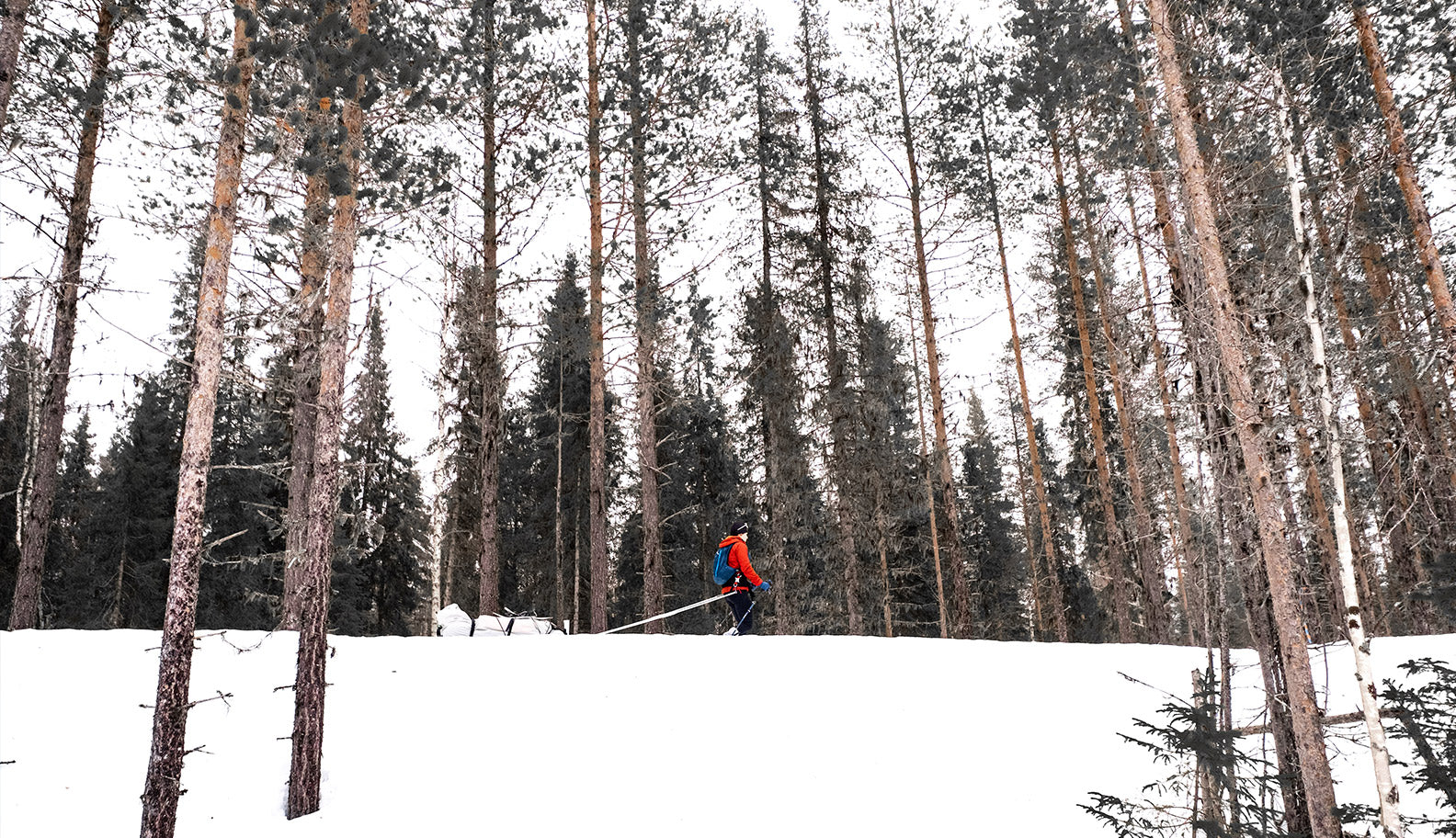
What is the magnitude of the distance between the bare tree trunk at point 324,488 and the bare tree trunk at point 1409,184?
9414mm

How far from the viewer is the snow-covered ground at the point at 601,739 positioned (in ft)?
19.6

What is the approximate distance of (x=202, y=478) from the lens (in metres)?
5.65

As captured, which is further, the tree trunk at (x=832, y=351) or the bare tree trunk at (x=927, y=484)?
the bare tree trunk at (x=927, y=484)

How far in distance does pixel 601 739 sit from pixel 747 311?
12.1 meters

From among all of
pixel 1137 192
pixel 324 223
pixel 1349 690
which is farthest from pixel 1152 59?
pixel 324 223

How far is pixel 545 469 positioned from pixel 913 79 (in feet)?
50.0

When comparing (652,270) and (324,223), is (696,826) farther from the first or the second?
(652,270)

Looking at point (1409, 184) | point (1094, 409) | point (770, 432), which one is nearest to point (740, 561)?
point (770, 432)

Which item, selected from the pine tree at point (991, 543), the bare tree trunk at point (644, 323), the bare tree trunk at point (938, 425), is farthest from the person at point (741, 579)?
the pine tree at point (991, 543)

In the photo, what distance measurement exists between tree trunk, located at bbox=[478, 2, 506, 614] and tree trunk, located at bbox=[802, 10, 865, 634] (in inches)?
276

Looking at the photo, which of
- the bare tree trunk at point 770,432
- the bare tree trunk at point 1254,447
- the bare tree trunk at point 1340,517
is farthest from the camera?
the bare tree trunk at point 770,432

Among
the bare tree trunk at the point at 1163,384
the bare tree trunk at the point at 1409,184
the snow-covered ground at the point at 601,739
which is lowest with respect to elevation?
the snow-covered ground at the point at 601,739

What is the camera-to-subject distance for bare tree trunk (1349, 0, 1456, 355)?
771 centimetres

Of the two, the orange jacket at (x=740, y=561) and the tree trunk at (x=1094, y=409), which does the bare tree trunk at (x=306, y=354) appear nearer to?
the orange jacket at (x=740, y=561)
